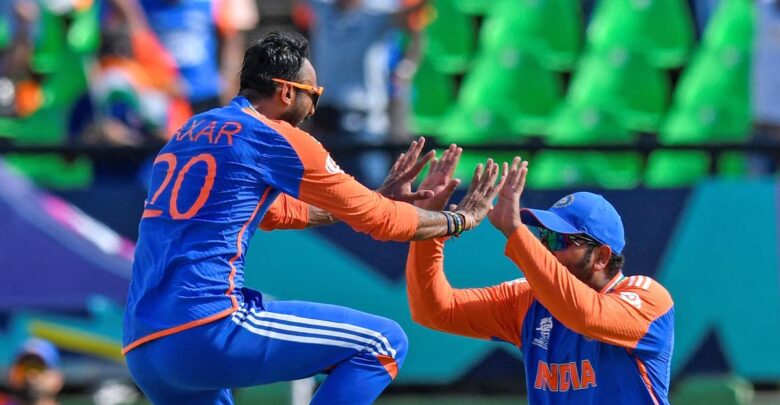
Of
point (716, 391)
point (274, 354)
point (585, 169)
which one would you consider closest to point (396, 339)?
point (274, 354)

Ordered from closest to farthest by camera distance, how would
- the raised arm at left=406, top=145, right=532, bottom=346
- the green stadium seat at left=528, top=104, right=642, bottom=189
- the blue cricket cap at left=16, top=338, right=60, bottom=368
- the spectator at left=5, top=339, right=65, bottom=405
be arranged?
1. the raised arm at left=406, top=145, right=532, bottom=346
2. the spectator at left=5, top=339, right=65, bottom=405
3. the blue cricket cap at left=16, top=338, right=60, bottom=368
4. the green stadium seat at left=528, top=104, right=642, bottom=189

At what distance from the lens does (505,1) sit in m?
10.4

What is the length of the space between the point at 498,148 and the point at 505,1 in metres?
2.55

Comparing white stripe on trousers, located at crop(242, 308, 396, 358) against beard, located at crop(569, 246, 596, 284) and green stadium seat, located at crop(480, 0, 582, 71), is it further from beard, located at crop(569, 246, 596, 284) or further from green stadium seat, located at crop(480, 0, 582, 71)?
green stadium seat, located at crop(480, 0, 582, 71)

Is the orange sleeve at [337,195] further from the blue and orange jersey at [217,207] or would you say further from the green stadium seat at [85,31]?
Answer: the green stadium seat at [85,31]

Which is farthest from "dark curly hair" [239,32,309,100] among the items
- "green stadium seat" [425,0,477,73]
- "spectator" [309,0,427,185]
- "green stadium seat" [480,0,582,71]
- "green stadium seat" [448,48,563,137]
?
"green stadium seat" [425,0,477,73]

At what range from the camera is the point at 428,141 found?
25.7ft

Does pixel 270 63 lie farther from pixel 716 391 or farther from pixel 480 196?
pixel 716 391

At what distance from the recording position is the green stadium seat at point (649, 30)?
33.1ft

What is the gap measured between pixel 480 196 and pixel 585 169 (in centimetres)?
465

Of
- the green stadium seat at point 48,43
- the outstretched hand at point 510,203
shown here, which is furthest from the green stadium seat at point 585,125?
the outstretched hand at point 510,203

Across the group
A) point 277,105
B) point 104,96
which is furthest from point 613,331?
point 104,96

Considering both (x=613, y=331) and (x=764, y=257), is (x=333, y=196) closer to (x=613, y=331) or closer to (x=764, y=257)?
(x=613, y=331)

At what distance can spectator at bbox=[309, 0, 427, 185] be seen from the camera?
30.1ft
